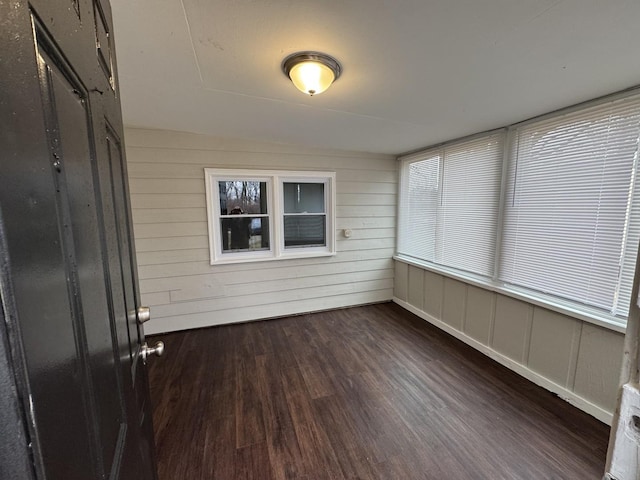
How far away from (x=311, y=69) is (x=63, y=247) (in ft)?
4.96

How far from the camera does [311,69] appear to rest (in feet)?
5.01

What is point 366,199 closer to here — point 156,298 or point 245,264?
point 245,264

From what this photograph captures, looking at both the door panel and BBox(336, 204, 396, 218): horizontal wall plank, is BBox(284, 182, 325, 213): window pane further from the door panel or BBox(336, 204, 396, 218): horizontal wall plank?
the door panel

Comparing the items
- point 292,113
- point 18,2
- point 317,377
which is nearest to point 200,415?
point 317,377

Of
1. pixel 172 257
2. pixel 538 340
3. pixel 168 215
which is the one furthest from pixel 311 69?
pixel 538 340

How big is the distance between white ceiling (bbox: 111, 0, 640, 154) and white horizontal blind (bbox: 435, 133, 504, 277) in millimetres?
394

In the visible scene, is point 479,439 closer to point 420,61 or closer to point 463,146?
point 420,61

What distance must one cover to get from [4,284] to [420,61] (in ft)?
6.05

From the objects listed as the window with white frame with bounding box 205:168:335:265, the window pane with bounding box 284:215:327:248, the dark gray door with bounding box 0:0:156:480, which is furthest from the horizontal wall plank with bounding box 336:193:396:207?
the dark gray door with bounding box 0:0:156:480

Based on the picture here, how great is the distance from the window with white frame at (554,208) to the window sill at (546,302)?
0.05ft

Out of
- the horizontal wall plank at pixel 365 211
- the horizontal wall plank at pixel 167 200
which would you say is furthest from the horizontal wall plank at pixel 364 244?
the horizontal wall plank at pixel 167 200

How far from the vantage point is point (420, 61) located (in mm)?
1514

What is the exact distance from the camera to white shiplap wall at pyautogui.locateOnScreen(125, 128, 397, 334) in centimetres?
298

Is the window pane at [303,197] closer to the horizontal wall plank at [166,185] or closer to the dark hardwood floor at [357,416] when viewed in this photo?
the horizontal wall plank at [166,185]
